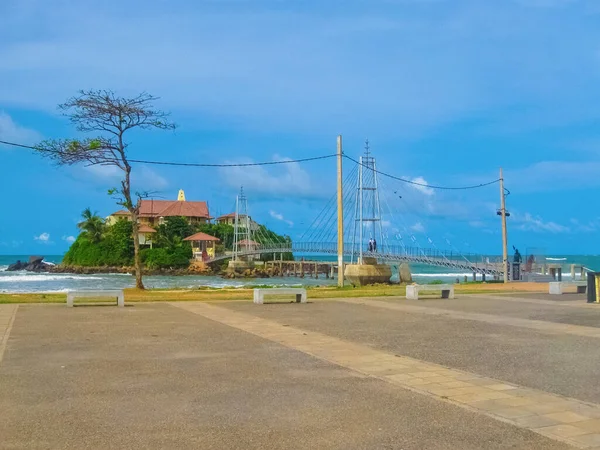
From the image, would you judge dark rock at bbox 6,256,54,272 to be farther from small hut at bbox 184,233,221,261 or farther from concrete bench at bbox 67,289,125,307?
concrete bench at bbox 67,289,125,307

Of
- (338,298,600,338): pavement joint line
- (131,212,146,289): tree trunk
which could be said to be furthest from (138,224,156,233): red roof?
(338,298,600,338): pavement joint line

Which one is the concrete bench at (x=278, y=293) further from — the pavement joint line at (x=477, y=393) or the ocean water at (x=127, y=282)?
the ocean water at (x=127, y=282)

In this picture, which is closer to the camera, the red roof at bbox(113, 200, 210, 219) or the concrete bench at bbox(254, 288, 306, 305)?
the concrete bench at bbox(254, 288, 306, 305)

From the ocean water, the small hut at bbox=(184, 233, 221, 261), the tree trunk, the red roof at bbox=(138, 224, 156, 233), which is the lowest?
the ocean water

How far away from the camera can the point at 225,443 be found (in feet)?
16.3

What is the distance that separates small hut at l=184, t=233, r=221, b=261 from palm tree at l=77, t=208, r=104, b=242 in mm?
14273

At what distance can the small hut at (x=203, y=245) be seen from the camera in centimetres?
9481

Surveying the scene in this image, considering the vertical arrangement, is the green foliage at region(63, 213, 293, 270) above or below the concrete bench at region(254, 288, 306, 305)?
above

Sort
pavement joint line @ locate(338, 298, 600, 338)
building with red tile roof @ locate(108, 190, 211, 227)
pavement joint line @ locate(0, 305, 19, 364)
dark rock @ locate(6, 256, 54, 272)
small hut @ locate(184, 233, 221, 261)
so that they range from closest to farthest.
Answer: pavement joint line @ locate(0, 305, 19, 364)
pavement joint line @ locate(338, 298, 600, 338)
small hut @ locate(184, 233, 221, 261)
building with red tile roof @ locate(108, 190, 211, 227)
dark rock @ locate(6, 256, 54, 272)

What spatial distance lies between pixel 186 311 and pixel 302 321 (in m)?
3.76

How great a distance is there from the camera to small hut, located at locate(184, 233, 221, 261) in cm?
9481

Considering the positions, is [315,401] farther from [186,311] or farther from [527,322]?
[186,311]

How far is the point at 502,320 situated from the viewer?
13.8m

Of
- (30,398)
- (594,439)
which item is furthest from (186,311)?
(594,439)
